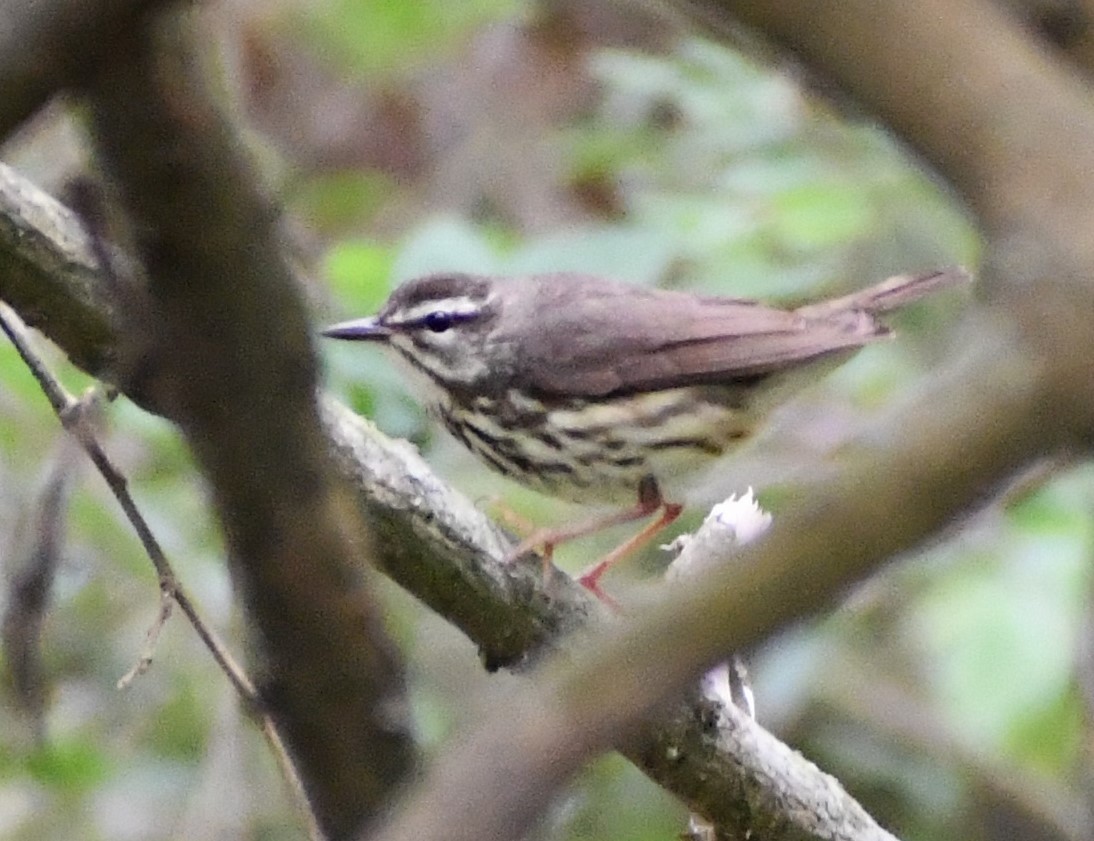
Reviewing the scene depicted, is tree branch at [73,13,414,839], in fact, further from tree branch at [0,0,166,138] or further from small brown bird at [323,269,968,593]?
small brown bird at [323,269,968,593]

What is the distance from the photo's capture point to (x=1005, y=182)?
1.67 ft

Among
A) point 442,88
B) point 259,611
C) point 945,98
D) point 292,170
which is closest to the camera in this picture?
point 945,98

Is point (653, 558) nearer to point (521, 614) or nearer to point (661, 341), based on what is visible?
point (661, 341)

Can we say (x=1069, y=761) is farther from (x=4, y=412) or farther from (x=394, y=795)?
(x=394, y=795)

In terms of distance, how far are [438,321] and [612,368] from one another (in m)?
0.32

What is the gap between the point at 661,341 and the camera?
2.91 meters

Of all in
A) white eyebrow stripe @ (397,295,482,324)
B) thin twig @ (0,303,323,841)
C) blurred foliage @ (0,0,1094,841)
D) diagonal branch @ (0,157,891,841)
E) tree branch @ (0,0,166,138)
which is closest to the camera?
tree branch @ (0,0,166,138)

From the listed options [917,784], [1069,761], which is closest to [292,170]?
[917,784]

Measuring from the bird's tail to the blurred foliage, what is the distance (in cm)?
8

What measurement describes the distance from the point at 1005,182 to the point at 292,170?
412 centimetres

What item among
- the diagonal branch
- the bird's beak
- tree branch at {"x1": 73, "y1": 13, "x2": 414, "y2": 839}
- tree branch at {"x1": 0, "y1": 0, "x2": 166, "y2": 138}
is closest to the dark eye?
the bird's beak

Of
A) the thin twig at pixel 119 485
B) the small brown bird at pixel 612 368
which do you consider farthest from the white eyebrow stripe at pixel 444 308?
the thin twig at pixel 119 485

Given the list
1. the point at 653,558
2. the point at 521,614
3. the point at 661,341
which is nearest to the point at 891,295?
the point at 661,341

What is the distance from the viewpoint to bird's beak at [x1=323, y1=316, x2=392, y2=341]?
267 centimetres
